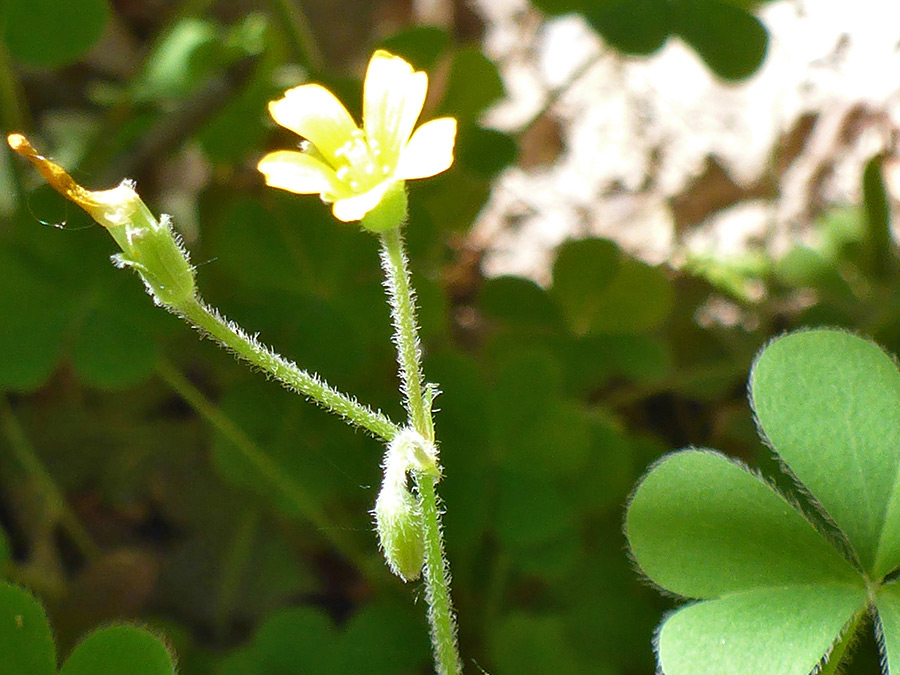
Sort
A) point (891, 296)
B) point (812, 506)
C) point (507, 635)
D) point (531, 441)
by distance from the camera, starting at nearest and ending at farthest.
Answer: point (812, 506) → point (507, 635) → point (531, 441) → point (891, 296)

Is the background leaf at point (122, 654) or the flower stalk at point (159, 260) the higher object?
the flower stalk at point (159, 260)

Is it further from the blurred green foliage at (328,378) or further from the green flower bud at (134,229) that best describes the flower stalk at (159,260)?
the blurred green foliage at (328,378)

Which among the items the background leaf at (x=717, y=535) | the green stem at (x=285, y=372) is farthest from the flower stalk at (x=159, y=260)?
the background leaf at (x=717, y=535)

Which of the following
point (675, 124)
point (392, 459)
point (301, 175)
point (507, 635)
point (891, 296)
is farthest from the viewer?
point (675, 124)

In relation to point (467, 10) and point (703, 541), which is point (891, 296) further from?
point (467, 10)

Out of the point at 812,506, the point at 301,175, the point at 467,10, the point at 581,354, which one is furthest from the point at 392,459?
the point at 467,10

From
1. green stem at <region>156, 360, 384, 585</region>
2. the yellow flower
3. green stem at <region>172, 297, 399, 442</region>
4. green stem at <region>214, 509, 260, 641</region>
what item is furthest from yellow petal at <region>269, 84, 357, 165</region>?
Answer: green stem at <region>214, 509, 260, 641</region>
